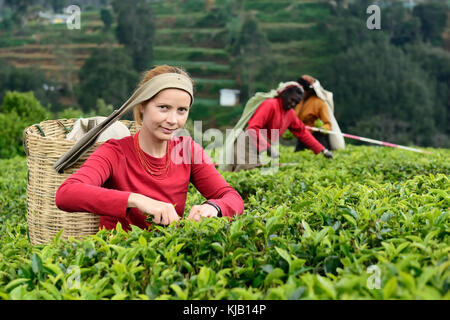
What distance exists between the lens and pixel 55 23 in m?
62.4

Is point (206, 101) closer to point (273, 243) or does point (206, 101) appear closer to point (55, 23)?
point (55, 23)

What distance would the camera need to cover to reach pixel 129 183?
111 inches

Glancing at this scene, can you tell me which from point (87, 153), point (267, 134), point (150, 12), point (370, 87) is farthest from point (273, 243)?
point (150, 12)

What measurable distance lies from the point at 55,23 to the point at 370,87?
3824cm

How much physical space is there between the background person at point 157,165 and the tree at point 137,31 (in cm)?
5040

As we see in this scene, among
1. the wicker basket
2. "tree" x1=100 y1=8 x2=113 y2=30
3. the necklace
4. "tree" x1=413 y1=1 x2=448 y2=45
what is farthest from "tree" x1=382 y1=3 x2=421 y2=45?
the necklace

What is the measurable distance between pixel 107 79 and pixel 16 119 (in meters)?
31.6

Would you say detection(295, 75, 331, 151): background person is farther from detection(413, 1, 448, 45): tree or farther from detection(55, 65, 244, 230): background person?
detection(413, 1, 448, 45): tree

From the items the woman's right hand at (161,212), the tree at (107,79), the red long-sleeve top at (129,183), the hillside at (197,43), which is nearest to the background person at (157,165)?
the red long-sleeve top at (129,183)

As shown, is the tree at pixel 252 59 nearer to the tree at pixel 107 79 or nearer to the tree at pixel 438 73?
the tree at pixel 107 79

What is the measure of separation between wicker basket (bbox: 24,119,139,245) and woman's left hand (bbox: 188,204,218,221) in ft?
3.32

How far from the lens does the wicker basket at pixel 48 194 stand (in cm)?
322

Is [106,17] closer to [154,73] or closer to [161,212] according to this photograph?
[154,73]

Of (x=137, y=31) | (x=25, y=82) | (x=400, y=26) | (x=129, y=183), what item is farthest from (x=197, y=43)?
(x=129, y=183)
